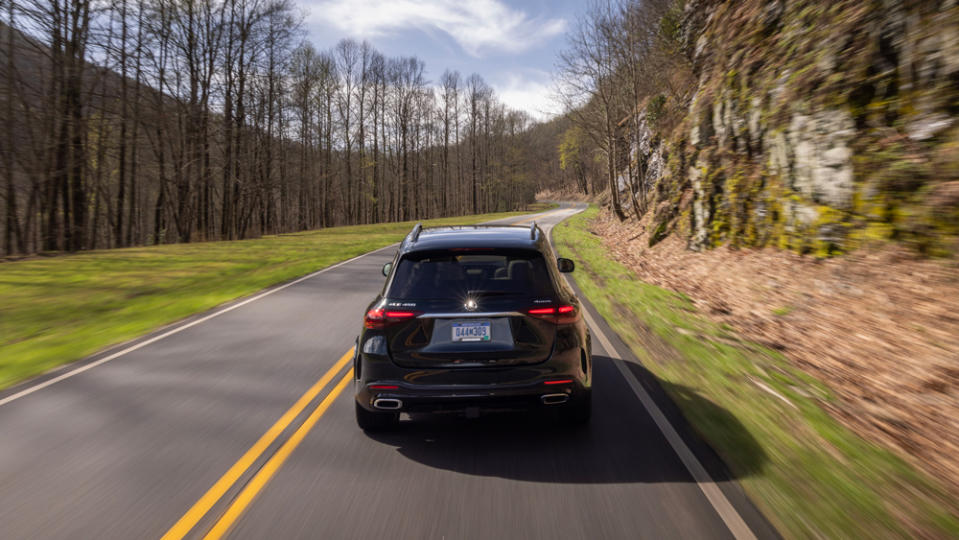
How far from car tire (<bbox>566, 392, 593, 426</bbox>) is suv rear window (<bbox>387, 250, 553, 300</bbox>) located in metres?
0.91

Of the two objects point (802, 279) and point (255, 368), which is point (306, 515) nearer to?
point (255, 368)

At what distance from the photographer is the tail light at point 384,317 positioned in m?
3.99

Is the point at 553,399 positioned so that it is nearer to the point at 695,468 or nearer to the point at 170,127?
the point at 695,468

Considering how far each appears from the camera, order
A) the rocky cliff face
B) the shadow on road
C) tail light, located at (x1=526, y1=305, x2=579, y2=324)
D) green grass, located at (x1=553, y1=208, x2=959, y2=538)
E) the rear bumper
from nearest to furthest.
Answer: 1. green grass, located at (x1=553, y1=208, x2=959, y2=538)
2. the shadow on road
3. the rear bumper
4. tail light, located at (x1=526, y1=305, x2=579, y2=324)
5. the rocky cliff face

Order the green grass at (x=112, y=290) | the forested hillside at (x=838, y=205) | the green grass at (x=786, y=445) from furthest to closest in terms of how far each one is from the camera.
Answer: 1. the green grass at (x=112, y=290)
2. the forested hillside at (x=838, y=205)
3. the green grass at (x=786, y=445)

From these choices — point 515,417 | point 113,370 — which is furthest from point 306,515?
point 113,370

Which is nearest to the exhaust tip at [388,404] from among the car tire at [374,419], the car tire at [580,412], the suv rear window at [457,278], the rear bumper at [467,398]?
the rear bumper at [467,398]

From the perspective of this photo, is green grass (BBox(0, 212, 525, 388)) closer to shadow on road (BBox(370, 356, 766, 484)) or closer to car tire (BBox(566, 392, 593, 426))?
shadow on road (BBox(370, 356, 766, 484))

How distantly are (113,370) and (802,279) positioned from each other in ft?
32.5

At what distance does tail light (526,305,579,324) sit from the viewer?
4004 millimetres

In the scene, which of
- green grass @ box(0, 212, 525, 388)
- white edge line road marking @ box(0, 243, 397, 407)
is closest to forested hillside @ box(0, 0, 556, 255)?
green grass @ box(0, 212, 525, 388)

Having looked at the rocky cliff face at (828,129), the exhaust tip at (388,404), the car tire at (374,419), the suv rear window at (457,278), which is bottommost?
the car tire at (374,419)

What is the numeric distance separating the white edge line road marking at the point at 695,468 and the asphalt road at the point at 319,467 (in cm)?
1

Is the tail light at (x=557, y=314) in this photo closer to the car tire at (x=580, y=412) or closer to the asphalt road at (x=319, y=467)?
the car tire at (x=580, y=412)
